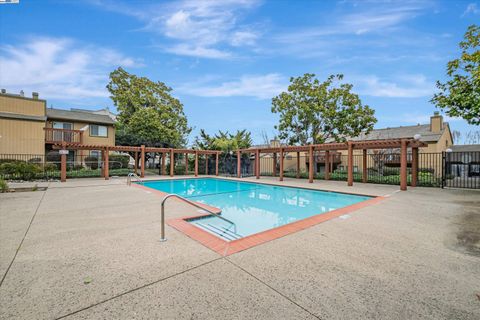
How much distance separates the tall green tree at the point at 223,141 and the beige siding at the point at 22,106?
13.2 meters

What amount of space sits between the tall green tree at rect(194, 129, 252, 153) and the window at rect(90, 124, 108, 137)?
8884 mm

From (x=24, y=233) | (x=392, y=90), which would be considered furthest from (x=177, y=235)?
(x=392, y=90)

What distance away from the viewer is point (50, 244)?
3504 mm

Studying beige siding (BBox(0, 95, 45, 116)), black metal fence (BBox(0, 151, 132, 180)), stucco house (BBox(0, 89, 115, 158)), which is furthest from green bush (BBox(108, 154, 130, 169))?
beige siding (BBox(0, 95, 45, 116))

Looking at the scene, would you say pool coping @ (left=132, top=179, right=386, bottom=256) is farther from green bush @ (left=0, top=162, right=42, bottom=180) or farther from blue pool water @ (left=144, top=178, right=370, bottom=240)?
green bush @ (left=0, top=162, right=42, bottom=180)

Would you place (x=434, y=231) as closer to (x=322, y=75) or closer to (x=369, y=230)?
(x=369, y=230)

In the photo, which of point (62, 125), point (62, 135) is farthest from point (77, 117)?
point (62, 135)

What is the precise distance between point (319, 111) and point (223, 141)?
901 centimetres

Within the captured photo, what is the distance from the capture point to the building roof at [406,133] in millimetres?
21394

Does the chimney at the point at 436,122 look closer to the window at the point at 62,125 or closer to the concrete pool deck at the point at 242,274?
the concrete pool deck at the point at 242,274

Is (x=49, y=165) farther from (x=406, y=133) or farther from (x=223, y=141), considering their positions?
(x=406, y=133)

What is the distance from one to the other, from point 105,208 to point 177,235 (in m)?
3.49

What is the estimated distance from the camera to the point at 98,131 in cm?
2119

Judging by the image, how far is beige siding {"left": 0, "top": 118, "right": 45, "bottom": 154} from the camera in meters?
16.0
